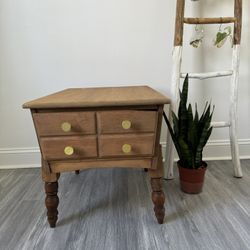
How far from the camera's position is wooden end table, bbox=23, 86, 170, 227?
0.92 m

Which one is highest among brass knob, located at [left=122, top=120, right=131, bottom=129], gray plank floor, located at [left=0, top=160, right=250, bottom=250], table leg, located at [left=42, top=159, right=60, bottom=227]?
brass knob, located at [left=122, top=120, right=131, bottom=129]

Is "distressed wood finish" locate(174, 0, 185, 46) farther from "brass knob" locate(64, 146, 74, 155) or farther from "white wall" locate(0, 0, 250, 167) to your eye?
"brass knob" locate(64, 146, 74, 155)

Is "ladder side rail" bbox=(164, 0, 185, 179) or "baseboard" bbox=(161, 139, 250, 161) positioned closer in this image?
"ladder side rail" bbox=(164, 0, 185, 179)

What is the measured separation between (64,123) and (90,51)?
88cm

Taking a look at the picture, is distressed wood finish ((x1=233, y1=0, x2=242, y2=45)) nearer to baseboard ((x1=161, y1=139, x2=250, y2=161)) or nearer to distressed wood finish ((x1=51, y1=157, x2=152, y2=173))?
baseboard ((x1=161, y1=139, x2=250, y2=161))


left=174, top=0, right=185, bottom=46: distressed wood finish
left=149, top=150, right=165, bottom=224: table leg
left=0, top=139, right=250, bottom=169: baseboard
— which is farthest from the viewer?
left=0, top=139, right=250, bottom=169: baseboard

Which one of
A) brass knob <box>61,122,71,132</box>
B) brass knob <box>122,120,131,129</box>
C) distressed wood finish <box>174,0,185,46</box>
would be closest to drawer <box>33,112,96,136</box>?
brass knob <box>61,122,71,132</box>

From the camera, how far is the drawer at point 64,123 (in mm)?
918

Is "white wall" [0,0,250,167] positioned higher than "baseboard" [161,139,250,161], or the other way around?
"white wall" [0,0,250,167]

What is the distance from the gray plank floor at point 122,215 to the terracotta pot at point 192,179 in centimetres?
4

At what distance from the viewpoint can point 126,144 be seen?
957 millimetres

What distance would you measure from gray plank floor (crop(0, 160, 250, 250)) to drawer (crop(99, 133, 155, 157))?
37 centimetres

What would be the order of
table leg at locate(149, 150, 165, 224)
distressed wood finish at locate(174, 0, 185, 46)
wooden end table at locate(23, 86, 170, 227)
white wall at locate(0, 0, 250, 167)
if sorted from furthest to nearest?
white wall at locate(0, 0, 250, 167), distressed wood finish at locate(174, 0, 185, 46), table leg at locate(149, 150, 165, 224), wooden end table at locate(23, 86, 170, 227)

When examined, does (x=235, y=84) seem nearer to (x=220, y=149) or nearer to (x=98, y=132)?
(x=220, y=149)
